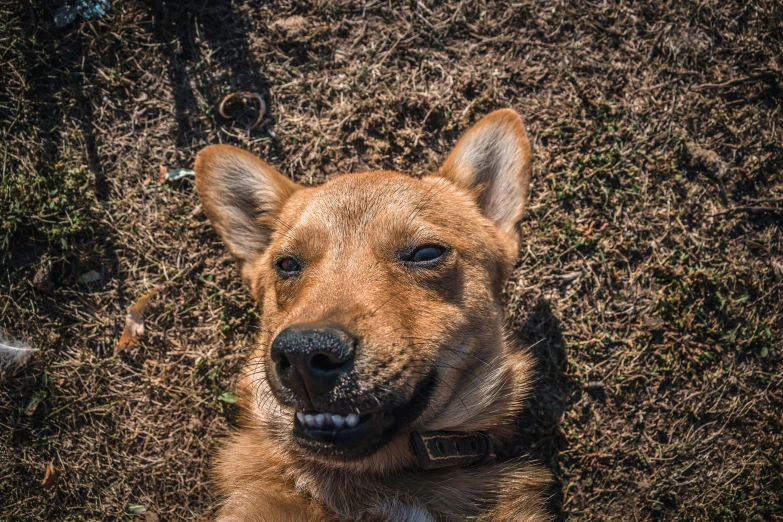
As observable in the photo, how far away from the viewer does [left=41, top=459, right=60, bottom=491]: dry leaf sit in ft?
15.4

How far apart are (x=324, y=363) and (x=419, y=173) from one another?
2743mm

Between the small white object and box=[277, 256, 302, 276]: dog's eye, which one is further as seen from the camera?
the small white object

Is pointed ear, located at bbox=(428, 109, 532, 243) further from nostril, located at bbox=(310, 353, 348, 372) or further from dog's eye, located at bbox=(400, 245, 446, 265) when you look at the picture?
nostril, located at bbox=(310, 353, 348, 372)

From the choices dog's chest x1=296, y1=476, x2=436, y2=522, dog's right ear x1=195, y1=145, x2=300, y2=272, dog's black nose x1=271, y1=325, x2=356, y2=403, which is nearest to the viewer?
dog's black nose x1=271, y1=325, x2=356, y2=403

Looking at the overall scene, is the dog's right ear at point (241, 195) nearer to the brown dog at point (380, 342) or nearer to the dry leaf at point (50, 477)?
the brown dog at point (380, 342)

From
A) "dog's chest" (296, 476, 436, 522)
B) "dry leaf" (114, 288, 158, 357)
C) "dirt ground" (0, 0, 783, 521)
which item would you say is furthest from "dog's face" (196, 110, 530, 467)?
"dry leaf" (114, 288, 158, 357)

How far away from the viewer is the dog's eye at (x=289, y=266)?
351 centimetres

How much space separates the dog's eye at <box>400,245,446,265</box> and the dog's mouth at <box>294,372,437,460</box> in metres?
0.79

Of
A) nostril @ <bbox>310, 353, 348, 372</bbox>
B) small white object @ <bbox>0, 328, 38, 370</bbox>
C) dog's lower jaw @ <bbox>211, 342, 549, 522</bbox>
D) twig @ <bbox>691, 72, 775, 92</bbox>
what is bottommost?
small white object @ <bbox>0, 328, 38, 370</bbox>

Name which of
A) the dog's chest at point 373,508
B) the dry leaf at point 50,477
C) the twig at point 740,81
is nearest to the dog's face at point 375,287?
the dog's chest at point 373,508

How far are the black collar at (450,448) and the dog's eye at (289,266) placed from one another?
→ 1.31 metres

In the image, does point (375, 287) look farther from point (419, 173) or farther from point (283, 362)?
point (419, 173)

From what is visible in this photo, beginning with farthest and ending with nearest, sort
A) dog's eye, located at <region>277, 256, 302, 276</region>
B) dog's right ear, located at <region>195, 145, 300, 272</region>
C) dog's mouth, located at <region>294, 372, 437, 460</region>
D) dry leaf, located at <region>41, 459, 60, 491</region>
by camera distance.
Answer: dry leaf, located at <region>41, 459, 60, 491</region> → dog's right ear, located at <region>195, 145, 300, 272</region> → dog's eye, located at <region>277, 256, 302, 276</region> → dog's mouth, located at <region>294, 372, 437, 460</region>

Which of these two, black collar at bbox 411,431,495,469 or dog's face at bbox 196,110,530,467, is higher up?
dog's face at bbox 196,110,530,467
